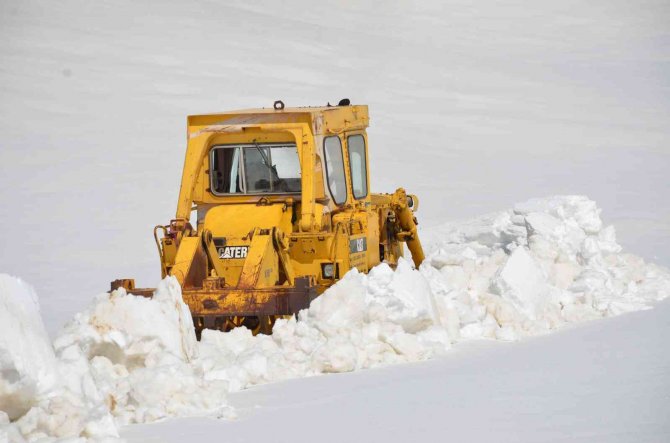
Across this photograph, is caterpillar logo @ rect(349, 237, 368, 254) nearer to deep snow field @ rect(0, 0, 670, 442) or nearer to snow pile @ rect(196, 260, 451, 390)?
deep snow field @ rect(0, 0, 670, 442)

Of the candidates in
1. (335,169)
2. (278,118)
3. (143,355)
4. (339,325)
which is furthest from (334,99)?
(143,355)

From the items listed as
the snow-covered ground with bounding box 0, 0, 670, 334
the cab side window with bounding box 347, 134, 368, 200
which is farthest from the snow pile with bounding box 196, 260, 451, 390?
the snow-covered ground with bounding box 0, 0, 670, 334

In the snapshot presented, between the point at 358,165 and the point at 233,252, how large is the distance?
206 centimetres

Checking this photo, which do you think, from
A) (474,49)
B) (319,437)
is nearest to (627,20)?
(474,49)

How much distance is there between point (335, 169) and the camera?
40.0 ft

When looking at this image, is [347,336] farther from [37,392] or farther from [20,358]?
[20,358]

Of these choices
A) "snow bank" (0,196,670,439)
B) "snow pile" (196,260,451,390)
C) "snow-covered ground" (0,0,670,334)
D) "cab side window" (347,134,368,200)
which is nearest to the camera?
"snow bank" (0,196,670,439)

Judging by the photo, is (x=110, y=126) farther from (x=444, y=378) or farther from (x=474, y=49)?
(x=444, y=378)

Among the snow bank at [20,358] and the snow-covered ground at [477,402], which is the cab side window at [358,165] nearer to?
the snow-covered ground at [477,402]

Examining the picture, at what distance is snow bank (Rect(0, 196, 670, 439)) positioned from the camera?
6914 millimetres

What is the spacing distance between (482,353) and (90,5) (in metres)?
28.6


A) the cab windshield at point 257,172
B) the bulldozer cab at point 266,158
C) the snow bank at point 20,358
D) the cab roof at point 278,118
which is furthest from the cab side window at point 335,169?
the snow bank at point 20,358

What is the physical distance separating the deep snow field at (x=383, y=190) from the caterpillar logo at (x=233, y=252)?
4.99 ft

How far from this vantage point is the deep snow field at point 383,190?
7316mm
